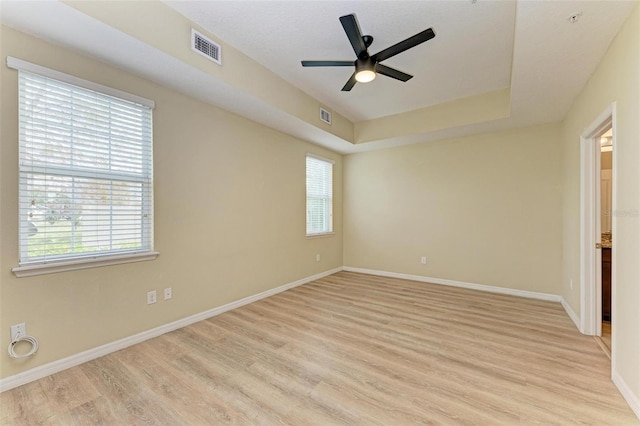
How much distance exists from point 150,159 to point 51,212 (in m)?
0.89

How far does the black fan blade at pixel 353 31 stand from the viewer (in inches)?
76.5

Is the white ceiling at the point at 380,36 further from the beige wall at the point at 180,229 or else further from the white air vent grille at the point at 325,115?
the beige wall at the point at 180,229

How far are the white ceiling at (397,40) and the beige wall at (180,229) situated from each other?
0.64 ft

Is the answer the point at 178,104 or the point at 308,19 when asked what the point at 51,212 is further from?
the point at 308,19

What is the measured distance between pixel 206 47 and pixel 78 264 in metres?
2.18

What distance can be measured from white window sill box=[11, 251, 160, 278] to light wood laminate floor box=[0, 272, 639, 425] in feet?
2.61

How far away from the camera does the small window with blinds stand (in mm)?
5024

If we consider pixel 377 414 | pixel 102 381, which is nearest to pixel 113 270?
pixel 102 381

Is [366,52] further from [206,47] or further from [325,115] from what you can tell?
[325,115]

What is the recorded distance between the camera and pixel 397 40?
2.60 m

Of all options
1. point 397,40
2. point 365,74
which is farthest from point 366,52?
point 397,40

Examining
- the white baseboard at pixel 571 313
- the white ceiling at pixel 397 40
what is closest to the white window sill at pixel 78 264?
the white ceiling at pixel 397 40

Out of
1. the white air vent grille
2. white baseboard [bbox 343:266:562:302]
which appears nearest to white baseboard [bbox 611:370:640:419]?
white baseboard [bbox 343:266:562:302]

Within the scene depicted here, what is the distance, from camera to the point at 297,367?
86.4 inches
